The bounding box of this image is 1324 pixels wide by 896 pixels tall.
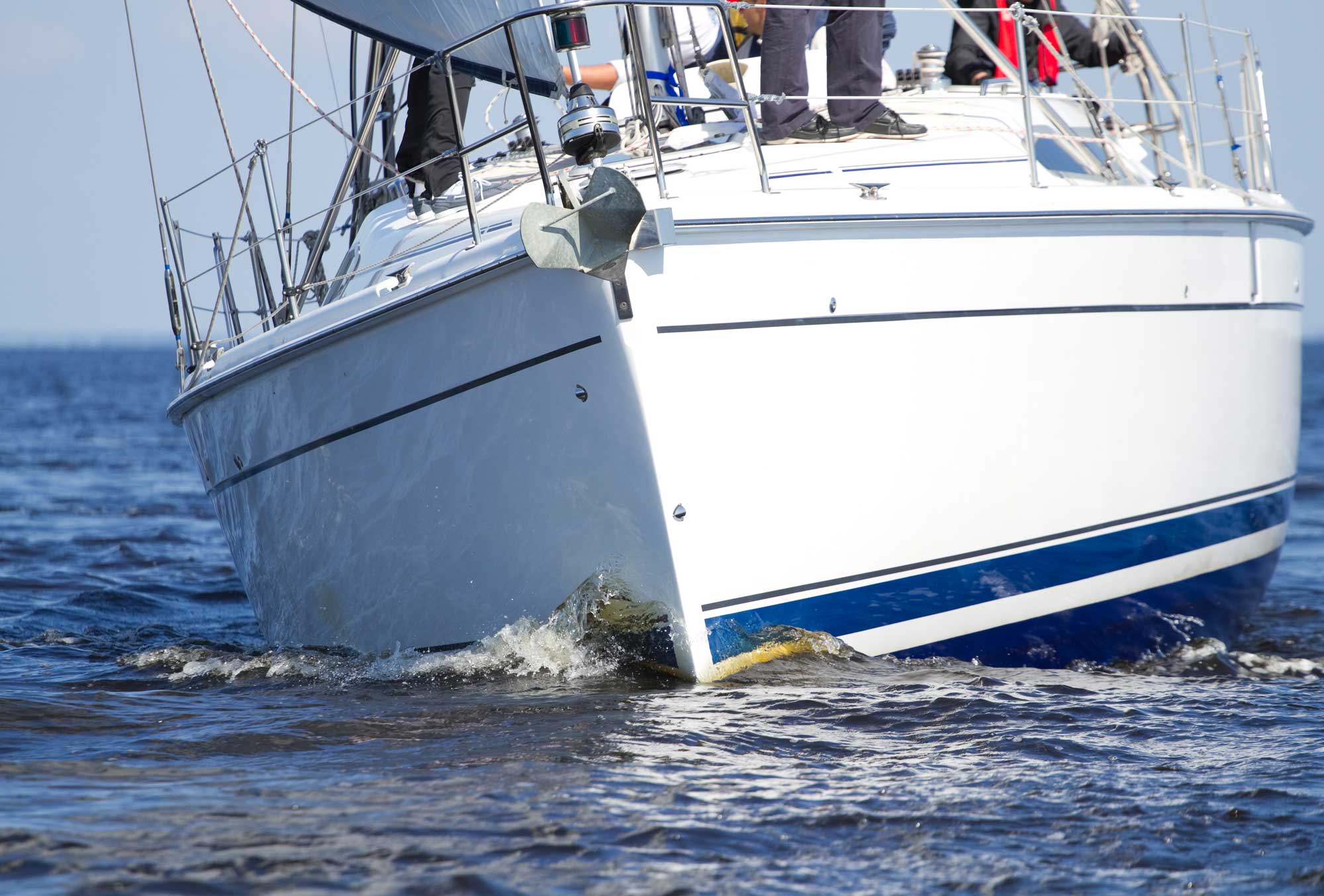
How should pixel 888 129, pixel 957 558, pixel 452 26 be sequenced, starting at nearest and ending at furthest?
1. pixel 957 558
2. pixel 452 26
3. pixel 888 129

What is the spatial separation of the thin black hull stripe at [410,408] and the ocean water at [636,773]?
733 millimetres

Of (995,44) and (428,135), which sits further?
(995,44)

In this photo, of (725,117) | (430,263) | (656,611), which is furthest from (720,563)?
(725,117)

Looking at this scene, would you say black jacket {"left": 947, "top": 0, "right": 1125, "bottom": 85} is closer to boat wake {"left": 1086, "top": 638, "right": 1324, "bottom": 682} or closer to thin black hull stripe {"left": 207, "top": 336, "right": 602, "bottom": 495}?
boat wake {"left": 1086, "top": 638, "right": 1324, "bottom": 682}

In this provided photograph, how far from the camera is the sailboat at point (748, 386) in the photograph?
3795mm

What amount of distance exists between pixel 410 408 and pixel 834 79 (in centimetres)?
193

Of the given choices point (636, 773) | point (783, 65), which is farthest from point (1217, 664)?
point (636, 773)

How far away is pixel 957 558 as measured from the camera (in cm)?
429

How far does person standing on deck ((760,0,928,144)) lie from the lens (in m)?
4.62

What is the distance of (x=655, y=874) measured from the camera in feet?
8.59

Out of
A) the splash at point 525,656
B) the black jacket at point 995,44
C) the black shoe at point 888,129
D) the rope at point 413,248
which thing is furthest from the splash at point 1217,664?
the rope at point 413,248

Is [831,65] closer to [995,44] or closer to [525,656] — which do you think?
[995,44]

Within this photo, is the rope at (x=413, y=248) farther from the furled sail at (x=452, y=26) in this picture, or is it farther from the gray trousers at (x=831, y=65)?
the gray trousers at (x=831, y=65)

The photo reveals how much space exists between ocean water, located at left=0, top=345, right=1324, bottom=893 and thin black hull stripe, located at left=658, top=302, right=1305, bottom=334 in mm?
1015
